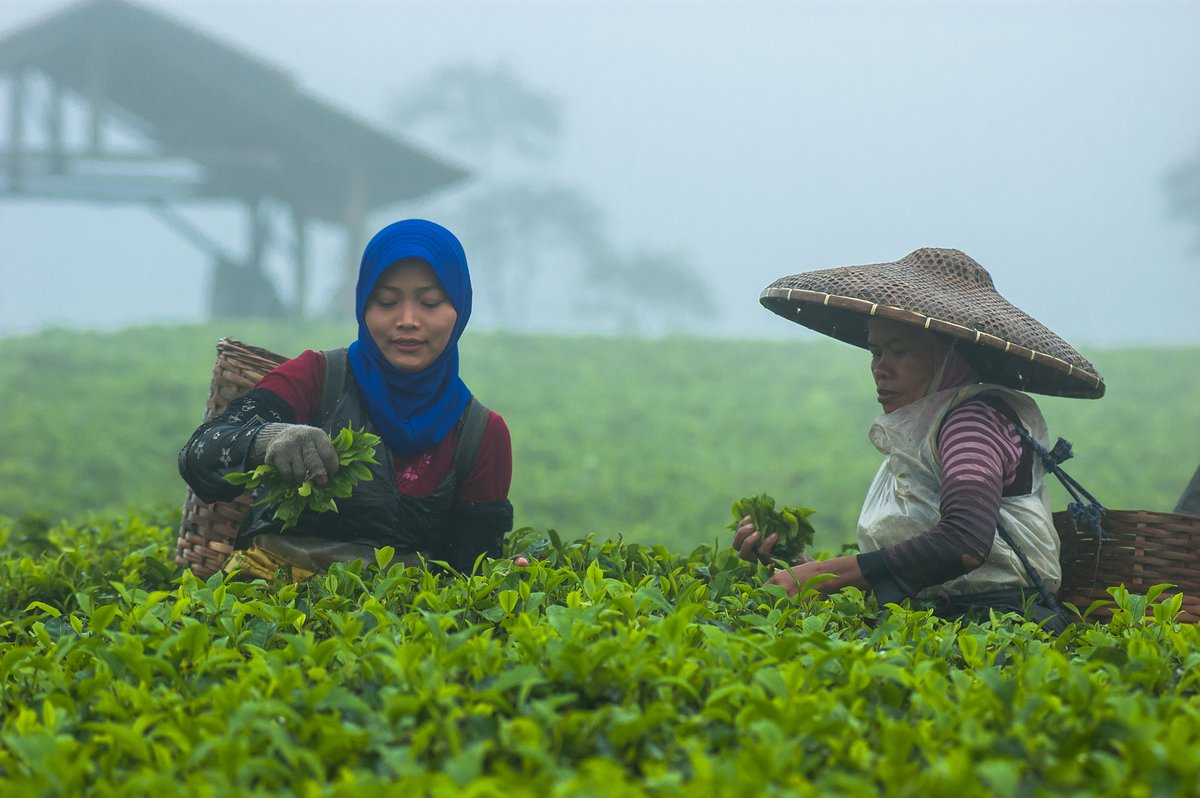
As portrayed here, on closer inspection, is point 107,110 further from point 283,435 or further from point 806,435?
point 283,435

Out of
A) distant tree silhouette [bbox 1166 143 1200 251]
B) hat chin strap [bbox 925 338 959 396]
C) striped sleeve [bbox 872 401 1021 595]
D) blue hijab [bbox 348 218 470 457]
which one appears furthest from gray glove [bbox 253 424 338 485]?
distant tree silhouette [bbox 1166 143 1200 251]

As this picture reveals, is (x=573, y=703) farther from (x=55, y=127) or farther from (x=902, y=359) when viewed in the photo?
(x=55, y=127)

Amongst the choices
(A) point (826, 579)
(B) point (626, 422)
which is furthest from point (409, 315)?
(B) point (626, 422)

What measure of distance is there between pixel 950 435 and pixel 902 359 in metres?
0.30

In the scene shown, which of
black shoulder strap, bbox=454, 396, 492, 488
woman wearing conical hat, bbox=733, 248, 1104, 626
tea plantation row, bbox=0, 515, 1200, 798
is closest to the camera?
tea plantation row, bbox=0, 515, 1200, 798

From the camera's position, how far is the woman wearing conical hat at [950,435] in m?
3.10

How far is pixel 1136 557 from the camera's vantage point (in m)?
3.54

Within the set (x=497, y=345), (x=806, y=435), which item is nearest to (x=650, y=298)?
(x=497, y=345)

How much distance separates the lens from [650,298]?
49.4 metres

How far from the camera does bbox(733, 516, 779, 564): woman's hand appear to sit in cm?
367

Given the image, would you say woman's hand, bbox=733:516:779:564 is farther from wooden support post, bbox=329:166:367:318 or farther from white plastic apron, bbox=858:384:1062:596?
wooden support post, bbox=329:166:367:318

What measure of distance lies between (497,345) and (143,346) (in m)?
5.71

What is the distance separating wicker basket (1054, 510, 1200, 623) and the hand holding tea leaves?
2.17 meters

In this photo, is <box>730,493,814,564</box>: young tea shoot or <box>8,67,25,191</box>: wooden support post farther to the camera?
<box>8,67,25,191</box>: wooden support post
